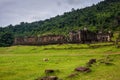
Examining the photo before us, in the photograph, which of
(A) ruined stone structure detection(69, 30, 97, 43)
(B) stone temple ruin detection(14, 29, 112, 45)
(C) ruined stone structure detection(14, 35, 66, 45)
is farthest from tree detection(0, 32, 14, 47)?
(A) ruined stone structure detection(69, 30, 97, 43)

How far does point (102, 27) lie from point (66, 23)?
134ft

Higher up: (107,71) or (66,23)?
(66,23)

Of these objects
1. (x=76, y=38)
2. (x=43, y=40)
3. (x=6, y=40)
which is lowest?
(x=43, y=40)

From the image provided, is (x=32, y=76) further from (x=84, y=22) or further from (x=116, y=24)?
(x=84, y=22)

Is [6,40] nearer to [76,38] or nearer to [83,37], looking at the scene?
[76,38]

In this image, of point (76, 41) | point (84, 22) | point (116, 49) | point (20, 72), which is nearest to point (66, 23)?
point (84, 22)

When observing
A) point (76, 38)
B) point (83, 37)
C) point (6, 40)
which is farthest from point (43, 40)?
point (6, 40)

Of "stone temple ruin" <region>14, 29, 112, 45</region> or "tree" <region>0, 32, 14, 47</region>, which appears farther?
"tree" <region>0, 32, 14, 47</region>

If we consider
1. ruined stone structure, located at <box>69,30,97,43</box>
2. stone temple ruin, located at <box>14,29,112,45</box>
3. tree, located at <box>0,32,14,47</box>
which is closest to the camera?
ruined stone structure, located at <box>69,30,97,43</box>

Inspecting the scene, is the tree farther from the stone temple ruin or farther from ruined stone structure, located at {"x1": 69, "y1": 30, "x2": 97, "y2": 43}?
ruined stone structure, located at {"x1": 69, "y1": 30, "x2": 97, "y2": 43}

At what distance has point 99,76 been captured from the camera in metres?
28.8

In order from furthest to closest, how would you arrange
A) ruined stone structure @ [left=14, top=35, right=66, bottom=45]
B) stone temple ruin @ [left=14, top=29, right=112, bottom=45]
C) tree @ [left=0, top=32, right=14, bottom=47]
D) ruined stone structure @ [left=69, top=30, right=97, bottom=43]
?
tree @ [left=0, top=32, right=14, bottom=47] → ruined stone structure @ [left=14, top=35, right=66, bottom=45] → stone temple ruin @ [left=14, top=29, right=112, bottom=45] → ruined stone structure @ [left=69, top=30, right=97, bottom=43]

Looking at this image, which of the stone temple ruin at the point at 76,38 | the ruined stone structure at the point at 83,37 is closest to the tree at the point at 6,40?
the stone temple ruin at the point at 76,38

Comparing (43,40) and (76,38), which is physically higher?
(76,38)
